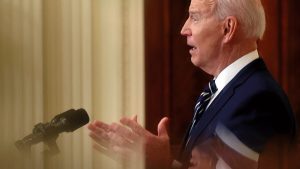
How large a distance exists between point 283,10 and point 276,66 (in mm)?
151

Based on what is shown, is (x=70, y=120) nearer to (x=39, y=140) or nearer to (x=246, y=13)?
(x=39, y=140)

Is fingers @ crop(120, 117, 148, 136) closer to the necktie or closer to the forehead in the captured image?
the necktie

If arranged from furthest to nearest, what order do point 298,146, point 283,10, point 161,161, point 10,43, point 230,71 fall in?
1. point 283,10
2. point 230,71
3. point 298,146
4. point 161,161
5. point 10,43

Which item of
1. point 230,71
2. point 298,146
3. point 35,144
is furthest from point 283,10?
point 35,144

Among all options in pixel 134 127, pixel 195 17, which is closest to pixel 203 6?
pixel 195 17

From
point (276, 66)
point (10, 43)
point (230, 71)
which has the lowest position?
point (276, 66)

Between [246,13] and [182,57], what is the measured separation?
1.14ft

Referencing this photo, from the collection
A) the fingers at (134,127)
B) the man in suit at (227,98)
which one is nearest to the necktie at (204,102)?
the man in suit at (227,98)

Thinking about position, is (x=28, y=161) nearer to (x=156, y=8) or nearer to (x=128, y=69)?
(x=128, y=69)

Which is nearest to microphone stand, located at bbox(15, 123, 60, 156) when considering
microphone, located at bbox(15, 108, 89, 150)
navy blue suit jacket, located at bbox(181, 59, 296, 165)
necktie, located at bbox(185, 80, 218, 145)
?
microphone, located at bbox(15, 108, 89, 150)

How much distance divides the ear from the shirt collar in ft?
0.14

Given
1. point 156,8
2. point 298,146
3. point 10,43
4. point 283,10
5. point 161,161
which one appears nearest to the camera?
point 10,43

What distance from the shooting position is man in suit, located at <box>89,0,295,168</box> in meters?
0.45

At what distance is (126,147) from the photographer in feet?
1.32
